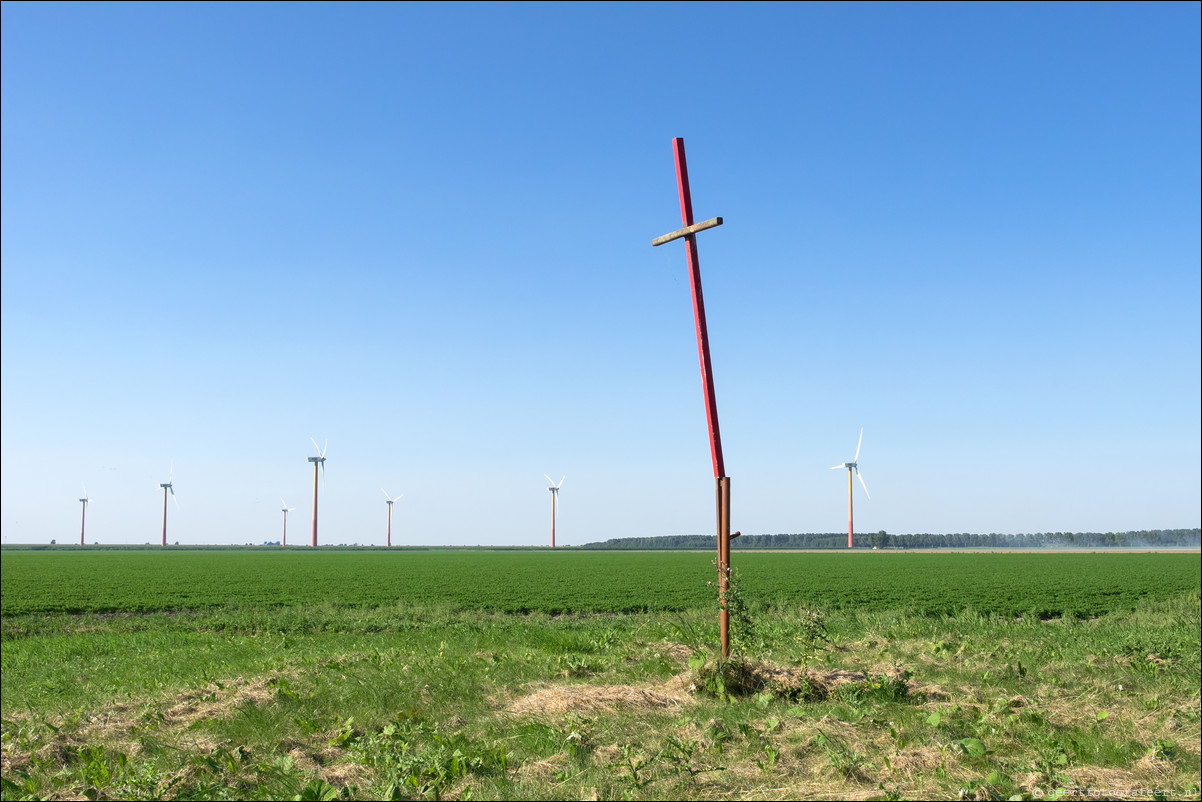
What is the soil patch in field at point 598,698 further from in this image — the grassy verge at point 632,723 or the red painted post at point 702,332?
the red painted post at point 702,332

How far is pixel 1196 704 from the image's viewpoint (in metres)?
8.50

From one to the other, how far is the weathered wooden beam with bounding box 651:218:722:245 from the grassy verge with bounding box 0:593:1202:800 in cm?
510

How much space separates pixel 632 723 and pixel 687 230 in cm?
590

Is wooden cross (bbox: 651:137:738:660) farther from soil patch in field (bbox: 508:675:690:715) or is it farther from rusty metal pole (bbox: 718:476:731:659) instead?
soil patch in field (bbox: 508:675:690:715)

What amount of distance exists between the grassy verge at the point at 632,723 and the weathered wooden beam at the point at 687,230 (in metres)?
5.10

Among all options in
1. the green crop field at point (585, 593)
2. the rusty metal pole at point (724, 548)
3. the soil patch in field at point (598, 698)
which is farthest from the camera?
the green crop field at point (585, 593)

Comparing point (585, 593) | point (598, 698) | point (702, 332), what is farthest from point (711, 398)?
point (585, 593)

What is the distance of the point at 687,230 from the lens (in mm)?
10062

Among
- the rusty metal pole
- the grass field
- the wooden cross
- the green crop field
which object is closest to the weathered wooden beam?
the wooden cross

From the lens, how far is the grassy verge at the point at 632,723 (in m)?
6.46

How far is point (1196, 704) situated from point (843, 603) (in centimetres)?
2440

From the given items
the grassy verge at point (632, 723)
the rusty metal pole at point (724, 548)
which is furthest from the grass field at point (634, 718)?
the rusty metal pole at point (724, 548)

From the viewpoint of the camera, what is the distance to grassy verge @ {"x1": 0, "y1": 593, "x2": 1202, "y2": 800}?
6465mm

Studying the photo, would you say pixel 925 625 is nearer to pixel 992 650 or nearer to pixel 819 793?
pixel 992 650
